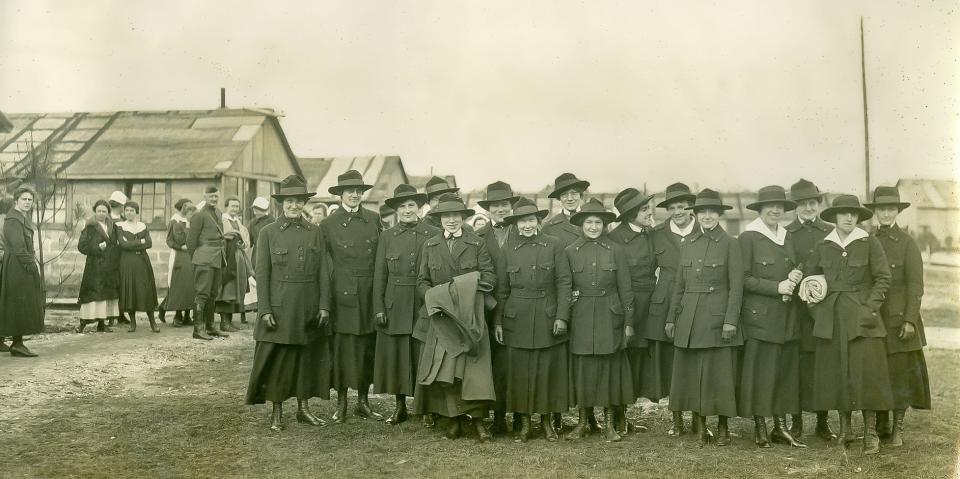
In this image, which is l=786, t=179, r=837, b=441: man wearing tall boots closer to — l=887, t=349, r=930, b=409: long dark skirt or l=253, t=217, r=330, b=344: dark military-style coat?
l=887, t=349, r=930, b=409: long dark skirt

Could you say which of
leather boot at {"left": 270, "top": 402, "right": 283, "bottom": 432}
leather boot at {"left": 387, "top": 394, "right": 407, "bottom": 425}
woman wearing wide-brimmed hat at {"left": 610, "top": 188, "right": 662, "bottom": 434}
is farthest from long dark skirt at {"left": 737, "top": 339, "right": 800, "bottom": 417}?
leather boot at {"left": 270, "top": 402, "right": 283, "bottom": 432}

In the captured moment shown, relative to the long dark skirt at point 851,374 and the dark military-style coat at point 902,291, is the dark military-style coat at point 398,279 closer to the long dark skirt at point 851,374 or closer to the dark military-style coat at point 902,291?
the long dark skirt at point 851,374

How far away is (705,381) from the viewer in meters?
5.95

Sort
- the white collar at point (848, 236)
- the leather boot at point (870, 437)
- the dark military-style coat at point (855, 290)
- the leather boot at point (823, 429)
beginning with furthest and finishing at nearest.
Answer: the leather boot at point (823, 429)
the white collar at point (848, 236)
the dark military-style coat at point (855, 290)
the leather boot at point (870, 437)

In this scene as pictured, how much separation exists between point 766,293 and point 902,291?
1.16 m

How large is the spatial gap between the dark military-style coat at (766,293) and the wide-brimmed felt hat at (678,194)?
0.68 metres

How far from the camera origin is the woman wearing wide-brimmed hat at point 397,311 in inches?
262

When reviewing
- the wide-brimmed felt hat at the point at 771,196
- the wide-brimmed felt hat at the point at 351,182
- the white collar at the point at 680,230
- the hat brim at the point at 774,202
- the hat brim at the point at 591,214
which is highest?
the wide-brimmed felt hat at the point at 351,182

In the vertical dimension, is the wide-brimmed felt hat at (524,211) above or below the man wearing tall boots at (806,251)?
above

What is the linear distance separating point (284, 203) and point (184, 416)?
207 centimetres

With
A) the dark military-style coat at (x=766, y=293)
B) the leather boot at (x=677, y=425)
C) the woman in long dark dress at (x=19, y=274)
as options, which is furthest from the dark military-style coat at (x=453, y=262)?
the woman in long dark dress at (x=19, y=274)

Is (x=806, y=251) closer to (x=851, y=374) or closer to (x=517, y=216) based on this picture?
(x=851, y=374)

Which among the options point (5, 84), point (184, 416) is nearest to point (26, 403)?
point (184, 416)

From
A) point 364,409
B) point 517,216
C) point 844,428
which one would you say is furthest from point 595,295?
point 364,409
